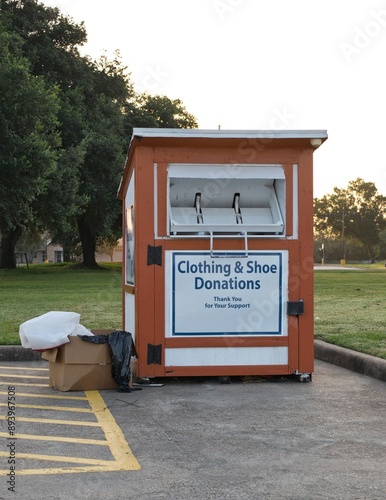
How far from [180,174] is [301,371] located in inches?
88.6

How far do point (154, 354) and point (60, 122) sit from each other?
2906cm

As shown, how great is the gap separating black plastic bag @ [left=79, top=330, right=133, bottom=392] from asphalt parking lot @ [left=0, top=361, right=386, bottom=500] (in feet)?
0.45

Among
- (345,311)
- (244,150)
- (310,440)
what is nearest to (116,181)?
(345,311)

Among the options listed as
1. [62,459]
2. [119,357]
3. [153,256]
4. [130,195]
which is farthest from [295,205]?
[62,459]

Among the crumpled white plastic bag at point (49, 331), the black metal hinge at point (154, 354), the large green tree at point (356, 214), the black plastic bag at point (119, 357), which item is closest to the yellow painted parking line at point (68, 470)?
the black plastic bag at point (119, 357)

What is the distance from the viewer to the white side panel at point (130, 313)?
7.82m

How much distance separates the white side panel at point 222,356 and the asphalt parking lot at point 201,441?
8.5 inches

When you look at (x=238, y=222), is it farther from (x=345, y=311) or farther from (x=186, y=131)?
(x=345, y=311)

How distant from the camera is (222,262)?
7.49m

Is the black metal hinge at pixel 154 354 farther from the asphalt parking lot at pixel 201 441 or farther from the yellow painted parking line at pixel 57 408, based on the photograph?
the yellow painted parking line at pixel 57 408

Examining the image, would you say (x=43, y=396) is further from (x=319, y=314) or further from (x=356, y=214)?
(x=356, y=214)

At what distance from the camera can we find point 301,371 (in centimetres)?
754

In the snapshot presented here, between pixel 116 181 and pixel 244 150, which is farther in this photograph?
pixel 116 181

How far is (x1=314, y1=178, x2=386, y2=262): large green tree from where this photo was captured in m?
126
